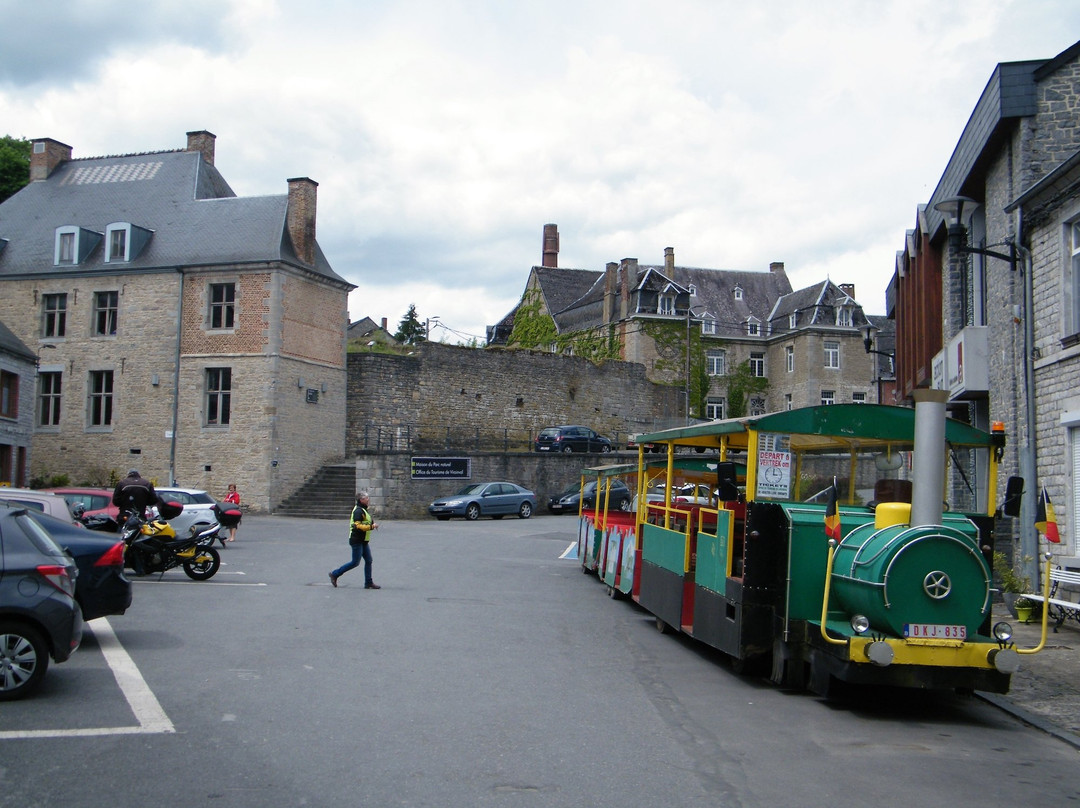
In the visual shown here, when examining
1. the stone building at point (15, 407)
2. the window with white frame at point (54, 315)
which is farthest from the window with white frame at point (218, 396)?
the window with white frame at point (54, 315)

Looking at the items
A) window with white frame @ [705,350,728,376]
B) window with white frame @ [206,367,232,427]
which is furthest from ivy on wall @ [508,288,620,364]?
window with white frame @ [206,367,232,427]

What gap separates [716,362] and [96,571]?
53.6 meters

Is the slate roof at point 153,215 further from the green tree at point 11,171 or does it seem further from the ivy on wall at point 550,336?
the ivy on wall at point 550,336

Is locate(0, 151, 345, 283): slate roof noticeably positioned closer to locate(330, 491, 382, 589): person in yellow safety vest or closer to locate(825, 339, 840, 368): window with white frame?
locate(330, 491, 382, 589): person in yellow safety vest

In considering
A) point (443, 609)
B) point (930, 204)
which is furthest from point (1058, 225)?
point (443, 609)

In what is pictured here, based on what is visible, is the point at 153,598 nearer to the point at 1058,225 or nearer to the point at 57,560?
the point at 57,560

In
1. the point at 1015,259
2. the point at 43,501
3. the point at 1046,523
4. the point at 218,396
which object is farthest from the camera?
the point at 218,396

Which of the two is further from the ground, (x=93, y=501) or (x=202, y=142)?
(x=202, y=142)

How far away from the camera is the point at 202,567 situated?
16281 mm

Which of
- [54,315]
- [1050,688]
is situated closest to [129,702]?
[1050,688]

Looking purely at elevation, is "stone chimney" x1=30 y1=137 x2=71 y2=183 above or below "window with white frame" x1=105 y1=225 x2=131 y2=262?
above

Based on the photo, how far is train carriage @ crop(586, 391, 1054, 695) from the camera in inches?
311

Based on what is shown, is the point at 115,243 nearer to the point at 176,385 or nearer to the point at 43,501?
the point at 176,385

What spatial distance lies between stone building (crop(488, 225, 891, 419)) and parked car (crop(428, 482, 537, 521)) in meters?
22.8
